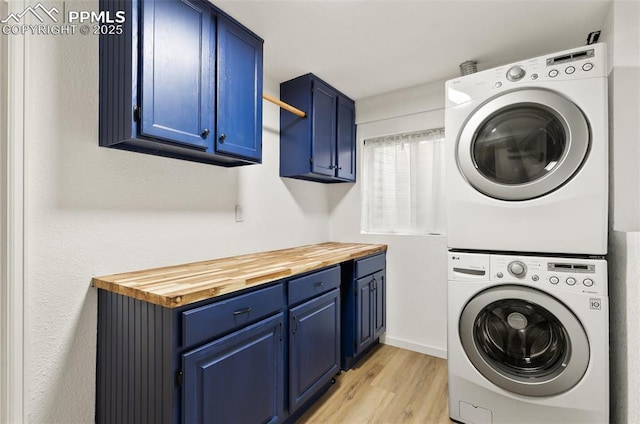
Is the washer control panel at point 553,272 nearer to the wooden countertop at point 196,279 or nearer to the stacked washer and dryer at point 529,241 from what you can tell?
the stacked washer and dryer at point 529,241

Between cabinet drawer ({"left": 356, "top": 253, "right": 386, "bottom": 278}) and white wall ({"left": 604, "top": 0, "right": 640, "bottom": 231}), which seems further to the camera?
cabinet drawer ({"left": 356, "top": 253, "right": 386, "bottom": 278})

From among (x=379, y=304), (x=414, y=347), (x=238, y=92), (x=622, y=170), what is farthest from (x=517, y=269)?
(x=238, y=92)

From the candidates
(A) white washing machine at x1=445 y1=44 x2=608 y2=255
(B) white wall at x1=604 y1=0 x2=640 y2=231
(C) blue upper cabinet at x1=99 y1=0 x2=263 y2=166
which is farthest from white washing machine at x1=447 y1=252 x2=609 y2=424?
(C) blue upper cabinet at x1=99 y1=0 x2=263 y2=166

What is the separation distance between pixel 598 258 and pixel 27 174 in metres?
2.52

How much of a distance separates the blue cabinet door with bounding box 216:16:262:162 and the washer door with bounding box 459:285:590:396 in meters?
1.57

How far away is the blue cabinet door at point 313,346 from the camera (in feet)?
5.19

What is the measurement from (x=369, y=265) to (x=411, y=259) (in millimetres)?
459

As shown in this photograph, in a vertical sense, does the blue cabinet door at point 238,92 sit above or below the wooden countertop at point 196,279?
above

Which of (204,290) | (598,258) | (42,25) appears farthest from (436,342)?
(42,25)

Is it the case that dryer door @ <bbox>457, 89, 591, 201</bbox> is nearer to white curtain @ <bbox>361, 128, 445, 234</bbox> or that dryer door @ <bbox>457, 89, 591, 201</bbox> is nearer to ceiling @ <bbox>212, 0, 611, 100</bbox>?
ceiling @ <bbox>212, 0, 611, 100</bbox>

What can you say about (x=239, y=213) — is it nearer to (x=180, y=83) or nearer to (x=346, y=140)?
(x=180, y=83)

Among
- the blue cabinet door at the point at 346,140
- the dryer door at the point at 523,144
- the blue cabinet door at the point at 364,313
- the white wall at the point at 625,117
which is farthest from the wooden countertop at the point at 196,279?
the white wall at the point at 625,117

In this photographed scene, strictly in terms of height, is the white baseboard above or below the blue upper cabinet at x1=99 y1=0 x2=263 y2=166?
below

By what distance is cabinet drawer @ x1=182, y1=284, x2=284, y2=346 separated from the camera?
1.08 meters
